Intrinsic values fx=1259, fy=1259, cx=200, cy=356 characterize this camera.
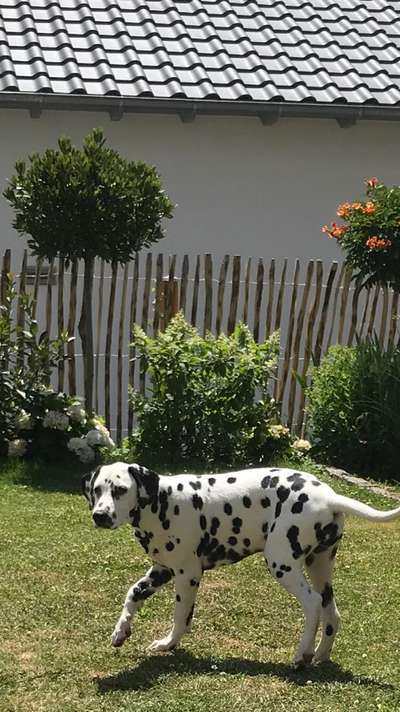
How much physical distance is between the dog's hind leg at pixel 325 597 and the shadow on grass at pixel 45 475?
11.6 ft

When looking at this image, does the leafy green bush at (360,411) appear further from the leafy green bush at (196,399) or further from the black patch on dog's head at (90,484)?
the black patch on dog's head at (90,484)

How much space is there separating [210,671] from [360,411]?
16.6 ft

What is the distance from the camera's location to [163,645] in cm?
543

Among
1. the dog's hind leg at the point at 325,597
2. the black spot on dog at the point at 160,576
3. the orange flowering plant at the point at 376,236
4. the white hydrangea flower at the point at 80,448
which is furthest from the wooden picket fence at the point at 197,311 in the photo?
the dog's hind leg at the point at 325,597

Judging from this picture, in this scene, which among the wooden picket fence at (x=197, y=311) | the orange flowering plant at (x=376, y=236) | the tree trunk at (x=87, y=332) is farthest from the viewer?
the wooden picket fence at (x=197, y=311)

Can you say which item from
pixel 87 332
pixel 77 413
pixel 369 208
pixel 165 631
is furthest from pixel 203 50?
pixel 165 631

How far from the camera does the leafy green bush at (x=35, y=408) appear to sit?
30.9 ft

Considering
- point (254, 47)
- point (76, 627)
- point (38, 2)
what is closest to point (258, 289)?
point (254, 47)

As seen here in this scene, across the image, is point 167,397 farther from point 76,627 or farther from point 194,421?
point 76,627

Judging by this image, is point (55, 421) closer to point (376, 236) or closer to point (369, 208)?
point (376, 236)

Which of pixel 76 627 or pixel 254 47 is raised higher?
pixel 254 47

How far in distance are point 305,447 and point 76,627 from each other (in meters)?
4.63

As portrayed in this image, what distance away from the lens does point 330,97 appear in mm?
12172

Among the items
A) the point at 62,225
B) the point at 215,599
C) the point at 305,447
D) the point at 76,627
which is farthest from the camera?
the point at 305,447
